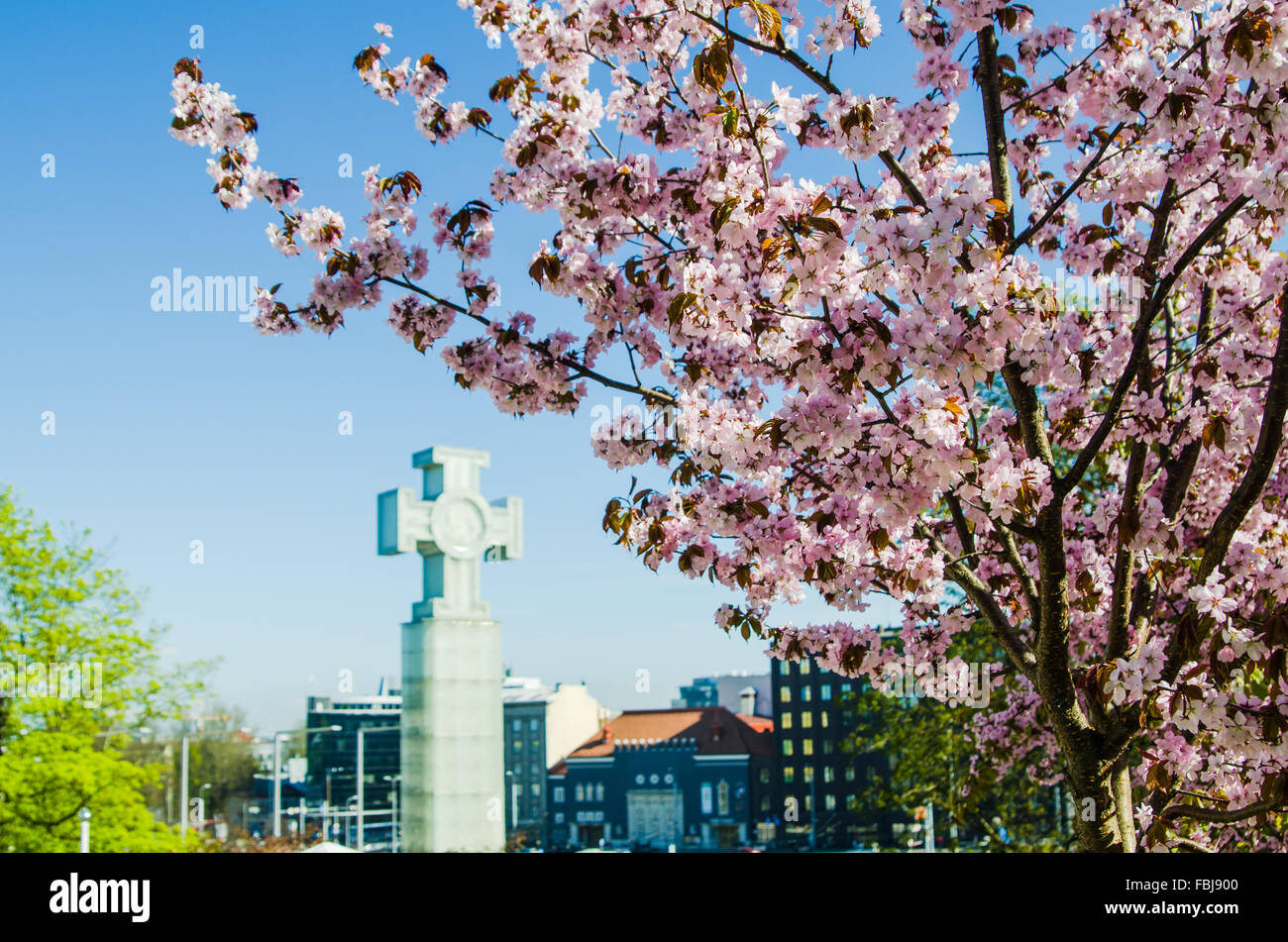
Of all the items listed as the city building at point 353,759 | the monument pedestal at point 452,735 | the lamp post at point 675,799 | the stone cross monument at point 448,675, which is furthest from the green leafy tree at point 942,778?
the city building at point 353,759

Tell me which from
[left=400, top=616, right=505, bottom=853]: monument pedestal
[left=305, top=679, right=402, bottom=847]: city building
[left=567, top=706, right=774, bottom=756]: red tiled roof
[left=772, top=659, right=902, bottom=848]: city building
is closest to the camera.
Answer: [left=400, top=616, right=505, bottom=853]: monument pedestal

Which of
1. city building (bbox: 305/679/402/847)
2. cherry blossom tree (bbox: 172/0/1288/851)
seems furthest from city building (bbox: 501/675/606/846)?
cherry blossom tree (bbox: 172/0/1288/851)

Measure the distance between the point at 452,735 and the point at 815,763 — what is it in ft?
113

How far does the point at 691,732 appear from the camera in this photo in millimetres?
76500

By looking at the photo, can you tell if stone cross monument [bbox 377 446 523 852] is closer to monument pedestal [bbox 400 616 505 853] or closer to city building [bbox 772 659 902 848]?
monument pedestal [bbox 400 616 505 853]

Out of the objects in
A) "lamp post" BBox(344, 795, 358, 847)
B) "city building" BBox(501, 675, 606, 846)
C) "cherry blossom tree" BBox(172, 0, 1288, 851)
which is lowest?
"lamp post" BBox(344, 795, 358, 847)

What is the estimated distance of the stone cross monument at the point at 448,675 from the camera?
1660 inches

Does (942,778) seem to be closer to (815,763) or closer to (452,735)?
(452,735)

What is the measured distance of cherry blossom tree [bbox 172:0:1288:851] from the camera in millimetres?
3525

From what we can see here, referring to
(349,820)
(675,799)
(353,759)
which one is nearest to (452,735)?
(675,799)

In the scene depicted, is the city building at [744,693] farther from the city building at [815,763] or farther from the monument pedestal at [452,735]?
the monument pedestal at [452,735]

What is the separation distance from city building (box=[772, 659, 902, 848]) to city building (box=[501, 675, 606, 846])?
19937mm

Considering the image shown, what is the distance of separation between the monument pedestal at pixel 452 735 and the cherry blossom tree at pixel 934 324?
38574mm
